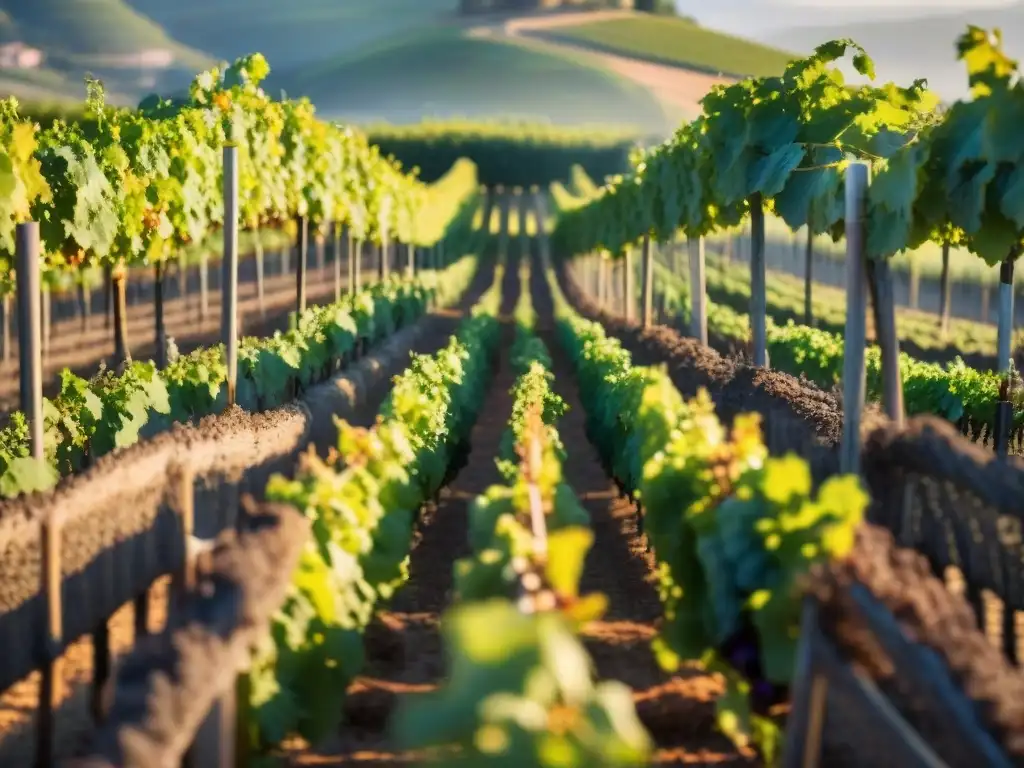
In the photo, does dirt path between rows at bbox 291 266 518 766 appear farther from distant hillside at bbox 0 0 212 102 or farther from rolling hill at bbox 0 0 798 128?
rolling hill at bbox 0 0 798 128

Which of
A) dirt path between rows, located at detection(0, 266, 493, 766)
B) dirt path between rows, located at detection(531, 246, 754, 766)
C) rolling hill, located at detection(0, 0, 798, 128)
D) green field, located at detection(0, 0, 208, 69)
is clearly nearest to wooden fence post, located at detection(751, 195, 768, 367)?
dirt path between rows, located at detection(531, 246, 754, 766)

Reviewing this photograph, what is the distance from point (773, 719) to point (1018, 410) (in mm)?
8676

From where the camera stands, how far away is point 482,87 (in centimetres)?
18150

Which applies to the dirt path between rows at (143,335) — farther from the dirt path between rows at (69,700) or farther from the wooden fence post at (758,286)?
the dirt path between rows at (69,700)

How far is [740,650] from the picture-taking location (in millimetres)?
6516

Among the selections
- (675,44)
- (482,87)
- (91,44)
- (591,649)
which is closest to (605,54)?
(482,87)

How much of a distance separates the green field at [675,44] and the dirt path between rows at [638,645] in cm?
12664

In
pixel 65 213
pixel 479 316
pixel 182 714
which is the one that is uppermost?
pixel 65 213

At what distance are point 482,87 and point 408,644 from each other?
175432 millimetres

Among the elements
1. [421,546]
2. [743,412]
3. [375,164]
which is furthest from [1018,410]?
[375,164]

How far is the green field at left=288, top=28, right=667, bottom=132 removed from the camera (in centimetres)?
17875

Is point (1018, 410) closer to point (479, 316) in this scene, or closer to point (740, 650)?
point (740, 650)

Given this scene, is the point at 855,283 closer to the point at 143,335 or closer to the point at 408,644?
the point at 408,644

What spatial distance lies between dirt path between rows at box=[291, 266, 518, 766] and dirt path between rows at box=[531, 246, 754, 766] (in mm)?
984
